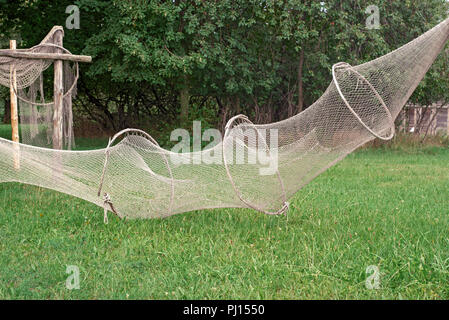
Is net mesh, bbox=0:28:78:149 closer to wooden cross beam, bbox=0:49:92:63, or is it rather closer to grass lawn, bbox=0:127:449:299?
wooden cross beam, bbox=0:49:92:63

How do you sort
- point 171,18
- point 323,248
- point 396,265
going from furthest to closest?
point 171,18, point 323,248, point 396,265

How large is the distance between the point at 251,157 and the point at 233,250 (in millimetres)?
1048

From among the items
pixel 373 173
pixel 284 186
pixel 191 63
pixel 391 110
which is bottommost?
pixel 373 173

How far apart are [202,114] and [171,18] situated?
3859 millimetres

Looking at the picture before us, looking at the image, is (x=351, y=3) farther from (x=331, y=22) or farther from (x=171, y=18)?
(x=171, y=18)

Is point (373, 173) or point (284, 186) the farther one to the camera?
point (373, 173)

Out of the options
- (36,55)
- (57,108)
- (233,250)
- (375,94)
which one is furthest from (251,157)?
(36,55)

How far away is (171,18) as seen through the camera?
1273 cm

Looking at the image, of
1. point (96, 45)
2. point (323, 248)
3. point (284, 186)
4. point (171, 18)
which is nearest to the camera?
point (323, 248)

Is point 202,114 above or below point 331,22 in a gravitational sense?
below

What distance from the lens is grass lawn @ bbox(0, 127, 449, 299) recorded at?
3.69m

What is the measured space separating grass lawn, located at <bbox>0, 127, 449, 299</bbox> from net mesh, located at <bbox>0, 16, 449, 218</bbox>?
Answer: 335mm

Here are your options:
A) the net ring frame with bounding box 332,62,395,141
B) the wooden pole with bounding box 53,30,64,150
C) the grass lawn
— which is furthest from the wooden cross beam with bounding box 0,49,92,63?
the net ring frame with bounding box 332,62,395,141

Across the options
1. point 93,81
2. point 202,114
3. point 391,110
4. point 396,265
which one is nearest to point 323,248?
point 396,265
